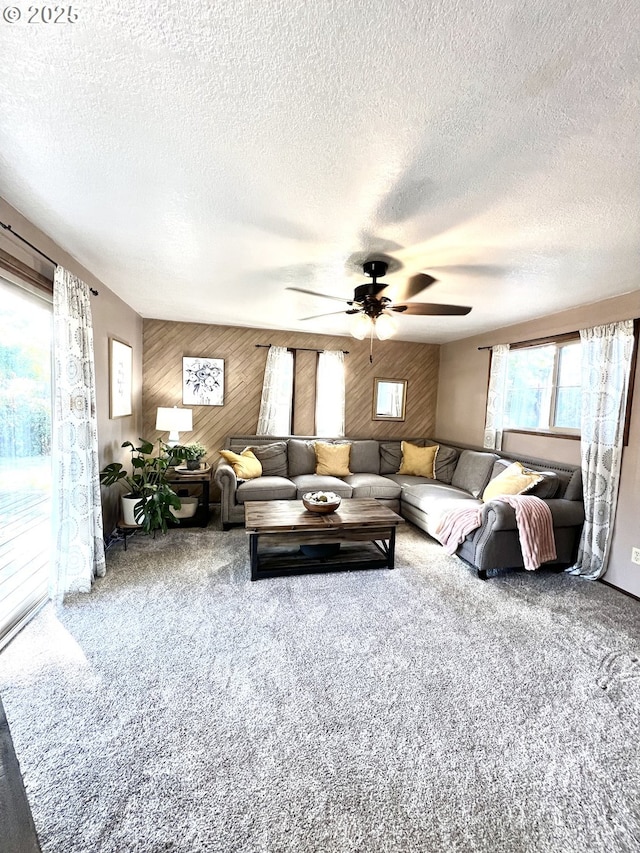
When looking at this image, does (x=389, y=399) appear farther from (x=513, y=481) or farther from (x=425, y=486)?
(x=513, y=481)

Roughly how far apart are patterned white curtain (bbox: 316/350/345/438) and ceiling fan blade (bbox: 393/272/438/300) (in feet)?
7.26

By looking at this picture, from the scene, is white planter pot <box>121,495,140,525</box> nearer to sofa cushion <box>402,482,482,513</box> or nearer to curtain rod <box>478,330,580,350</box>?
sofa cushion <box>402,482,482,513</box>

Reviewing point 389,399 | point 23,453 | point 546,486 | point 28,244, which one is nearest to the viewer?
point 28,244

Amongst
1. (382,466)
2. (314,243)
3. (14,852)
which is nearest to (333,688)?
(14,852)

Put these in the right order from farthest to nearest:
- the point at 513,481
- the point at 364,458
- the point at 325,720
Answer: the point at 364,458 → the point at 513,481 → the point at 325,720

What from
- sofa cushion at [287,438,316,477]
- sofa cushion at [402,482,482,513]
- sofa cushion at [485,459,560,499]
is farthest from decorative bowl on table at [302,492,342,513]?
sofa cushion at [485,459,560,499]

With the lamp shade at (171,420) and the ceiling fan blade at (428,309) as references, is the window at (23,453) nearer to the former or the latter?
the lamp shade at (171,420)

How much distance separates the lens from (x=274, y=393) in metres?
4.95

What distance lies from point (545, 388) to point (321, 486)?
8.95ft

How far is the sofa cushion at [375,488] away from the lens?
441cm

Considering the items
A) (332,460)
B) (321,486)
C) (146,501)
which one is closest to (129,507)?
(146,501)

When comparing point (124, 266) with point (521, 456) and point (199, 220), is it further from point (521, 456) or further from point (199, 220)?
point (521, 456)

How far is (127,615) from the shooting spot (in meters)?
2.38

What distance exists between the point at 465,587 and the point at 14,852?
2923 millimetres
